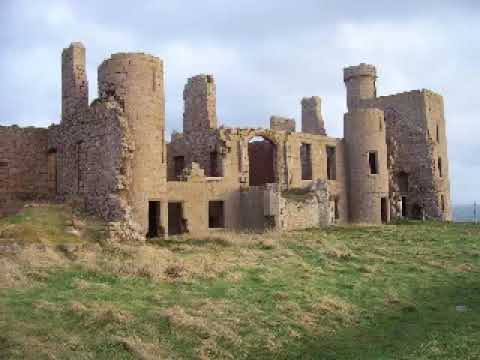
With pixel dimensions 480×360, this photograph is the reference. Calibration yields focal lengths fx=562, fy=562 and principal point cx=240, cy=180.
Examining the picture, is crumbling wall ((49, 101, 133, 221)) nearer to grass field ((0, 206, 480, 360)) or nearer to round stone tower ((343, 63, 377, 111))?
grass field ((0, 206, 480, 360))

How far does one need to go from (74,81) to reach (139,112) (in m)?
4.10

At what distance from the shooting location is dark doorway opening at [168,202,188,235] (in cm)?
2511

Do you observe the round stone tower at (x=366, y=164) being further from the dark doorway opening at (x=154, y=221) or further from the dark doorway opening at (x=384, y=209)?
the dark doorway opening at (x=154, y=221)

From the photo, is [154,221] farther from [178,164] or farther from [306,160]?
[306,160]

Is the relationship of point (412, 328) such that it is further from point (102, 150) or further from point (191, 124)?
point (191, 124)

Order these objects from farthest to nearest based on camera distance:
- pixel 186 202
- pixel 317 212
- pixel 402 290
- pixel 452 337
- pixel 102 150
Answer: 1. pixel 317 212
2. pixel 186 202
3. pixel 102 150
4. pixel 402 290
5. pixel 452 337

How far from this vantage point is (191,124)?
30.2 metres

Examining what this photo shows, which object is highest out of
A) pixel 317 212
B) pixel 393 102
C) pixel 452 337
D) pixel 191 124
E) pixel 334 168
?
pixel 393 102

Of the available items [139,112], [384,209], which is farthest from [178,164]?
[384,209]

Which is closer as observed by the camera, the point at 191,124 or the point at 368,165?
the point at 191,124

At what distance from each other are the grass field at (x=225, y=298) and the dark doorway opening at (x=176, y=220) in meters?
3.60

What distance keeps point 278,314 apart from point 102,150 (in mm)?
12106

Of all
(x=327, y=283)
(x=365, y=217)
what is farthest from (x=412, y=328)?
(x=365, y=217)

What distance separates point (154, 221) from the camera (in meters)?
23.2
